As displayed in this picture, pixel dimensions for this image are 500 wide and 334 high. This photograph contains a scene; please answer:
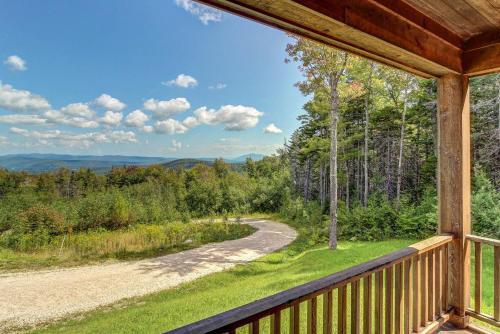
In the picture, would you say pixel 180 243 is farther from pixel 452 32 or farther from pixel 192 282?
pixel 452 32

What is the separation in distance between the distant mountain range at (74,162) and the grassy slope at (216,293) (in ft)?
33.5

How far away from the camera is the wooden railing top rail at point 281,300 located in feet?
2.82

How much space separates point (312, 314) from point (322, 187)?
49.3 ft

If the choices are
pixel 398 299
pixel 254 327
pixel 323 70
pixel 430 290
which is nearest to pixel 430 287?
pixel 430 290

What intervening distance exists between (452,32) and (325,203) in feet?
43.5

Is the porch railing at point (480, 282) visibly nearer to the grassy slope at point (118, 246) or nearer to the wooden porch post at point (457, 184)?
the wooden porch post at point (457, 184)

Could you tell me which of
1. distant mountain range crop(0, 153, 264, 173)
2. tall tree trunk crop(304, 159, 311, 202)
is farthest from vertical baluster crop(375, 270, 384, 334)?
tall tree trunk crop(304, 159, 311, 202)

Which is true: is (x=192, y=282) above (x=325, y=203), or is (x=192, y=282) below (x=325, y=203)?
below

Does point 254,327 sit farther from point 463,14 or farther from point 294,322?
point 463,14

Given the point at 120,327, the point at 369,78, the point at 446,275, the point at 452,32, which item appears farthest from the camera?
the point at 369,78

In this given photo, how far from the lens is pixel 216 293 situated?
18.2 feet

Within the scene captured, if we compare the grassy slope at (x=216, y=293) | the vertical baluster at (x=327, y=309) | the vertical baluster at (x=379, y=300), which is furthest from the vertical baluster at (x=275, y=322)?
the grassy slope at (x=216, y=293)

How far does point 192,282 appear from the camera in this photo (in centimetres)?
680

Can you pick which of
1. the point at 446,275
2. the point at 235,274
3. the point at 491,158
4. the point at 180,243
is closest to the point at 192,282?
the point at 235,274
